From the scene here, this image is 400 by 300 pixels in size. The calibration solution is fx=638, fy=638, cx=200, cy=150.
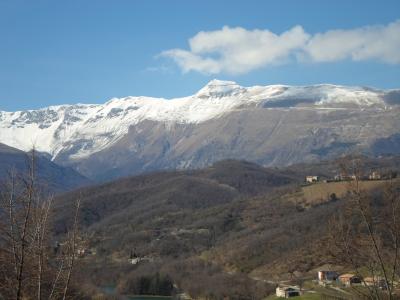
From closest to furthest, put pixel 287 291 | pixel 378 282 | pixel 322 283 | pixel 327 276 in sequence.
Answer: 1. pixel 378 282
2. pixel 287 291
3. pixel 322 283
4. pixel 327 276

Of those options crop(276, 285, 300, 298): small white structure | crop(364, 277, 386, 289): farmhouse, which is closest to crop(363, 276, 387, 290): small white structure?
crop(364, 277, 386, 289): farmhouse

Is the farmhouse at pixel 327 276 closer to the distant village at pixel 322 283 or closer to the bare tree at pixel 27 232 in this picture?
the distant village at pixel 322 283

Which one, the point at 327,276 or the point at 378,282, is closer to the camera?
the point at 378,282

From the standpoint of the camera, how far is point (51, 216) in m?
21.3

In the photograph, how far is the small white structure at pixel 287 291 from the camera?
124 meters

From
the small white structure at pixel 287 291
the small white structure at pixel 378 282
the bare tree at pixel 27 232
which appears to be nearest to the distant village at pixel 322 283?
the small white structure at pixel 287 291

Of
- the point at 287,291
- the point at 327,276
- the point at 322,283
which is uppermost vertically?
the point at 327,276

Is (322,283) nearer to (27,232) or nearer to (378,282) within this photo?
(378,282)

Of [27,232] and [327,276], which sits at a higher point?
[27,232]

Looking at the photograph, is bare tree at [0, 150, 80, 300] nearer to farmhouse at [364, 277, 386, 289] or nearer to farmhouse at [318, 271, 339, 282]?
farmhouse at [364, 277, 386, 289]

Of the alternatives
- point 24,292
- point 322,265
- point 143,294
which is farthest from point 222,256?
point 24,292

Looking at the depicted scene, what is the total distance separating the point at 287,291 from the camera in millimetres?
125625

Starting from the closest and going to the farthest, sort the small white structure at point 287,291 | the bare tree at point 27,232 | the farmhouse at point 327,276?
the bare tree at point 27,232
the small white structure at point 287,291
the farmhouse at point 327,276

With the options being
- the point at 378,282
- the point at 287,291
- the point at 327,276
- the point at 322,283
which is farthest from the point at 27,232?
the point at 327,276
